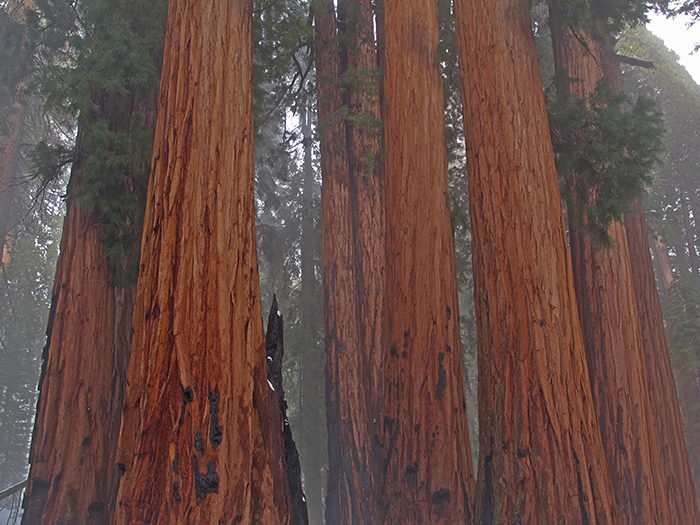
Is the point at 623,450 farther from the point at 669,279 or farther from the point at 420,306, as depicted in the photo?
the point at 669,279

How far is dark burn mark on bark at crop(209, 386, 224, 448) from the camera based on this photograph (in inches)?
125

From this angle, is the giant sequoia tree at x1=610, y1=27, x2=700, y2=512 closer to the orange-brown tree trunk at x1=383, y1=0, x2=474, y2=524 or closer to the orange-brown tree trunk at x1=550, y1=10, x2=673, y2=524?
the orange-brown tree trunk at x1=550, y1=10, x2=673, y2=524

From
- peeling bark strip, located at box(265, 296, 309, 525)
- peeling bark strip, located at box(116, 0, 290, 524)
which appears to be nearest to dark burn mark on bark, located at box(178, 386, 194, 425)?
peeling bark strip, located at box(116, 0, 290, 524)

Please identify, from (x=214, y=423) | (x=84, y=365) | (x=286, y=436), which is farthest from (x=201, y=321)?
(x=84, y=365)

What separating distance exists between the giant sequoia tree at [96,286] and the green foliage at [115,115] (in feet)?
0.04

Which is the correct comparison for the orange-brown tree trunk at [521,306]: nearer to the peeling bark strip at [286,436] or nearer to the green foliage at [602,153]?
the green foliage at [602,153]

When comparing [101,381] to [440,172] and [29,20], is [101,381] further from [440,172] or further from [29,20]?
[29,20]

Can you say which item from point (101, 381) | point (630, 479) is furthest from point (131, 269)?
point (630, 479)

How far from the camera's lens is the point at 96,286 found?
5379 millimetres

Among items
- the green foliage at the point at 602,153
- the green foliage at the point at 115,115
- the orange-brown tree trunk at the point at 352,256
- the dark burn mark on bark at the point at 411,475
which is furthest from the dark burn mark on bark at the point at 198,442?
the green foliage at the point at 602,153

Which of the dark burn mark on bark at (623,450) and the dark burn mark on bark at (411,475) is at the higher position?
the dark burn mark on bark at (623,450)

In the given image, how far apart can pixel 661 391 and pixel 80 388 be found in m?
6.50

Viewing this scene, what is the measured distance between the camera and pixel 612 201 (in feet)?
17.8

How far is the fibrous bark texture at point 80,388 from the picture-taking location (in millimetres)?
4832
